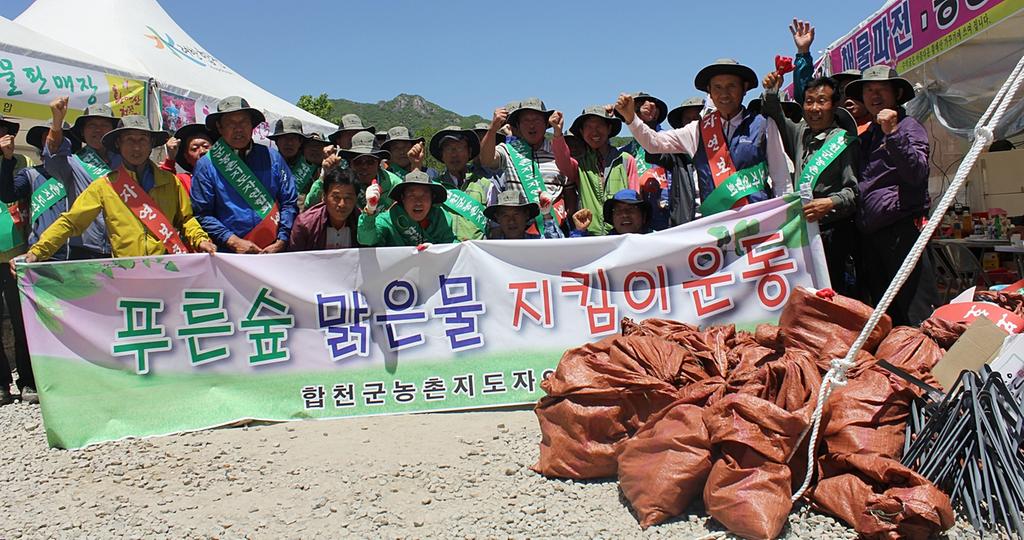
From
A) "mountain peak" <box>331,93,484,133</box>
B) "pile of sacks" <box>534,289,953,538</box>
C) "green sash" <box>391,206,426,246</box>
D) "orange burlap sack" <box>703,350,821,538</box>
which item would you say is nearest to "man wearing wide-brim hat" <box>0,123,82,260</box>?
"green sash" <box>391,206,426,246</box>

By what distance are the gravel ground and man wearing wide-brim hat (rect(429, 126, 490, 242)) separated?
4.89ft

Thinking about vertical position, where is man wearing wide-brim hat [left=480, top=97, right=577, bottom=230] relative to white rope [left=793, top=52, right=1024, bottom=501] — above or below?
above

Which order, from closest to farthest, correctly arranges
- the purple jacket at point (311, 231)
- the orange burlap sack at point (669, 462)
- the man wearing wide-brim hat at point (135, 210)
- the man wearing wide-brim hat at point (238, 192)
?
the orange burlap sack at point (669, 462) < the man wearing wide-brim hat at point (135, 210) < the purple jacket at point (311, 231) < the man wearing wide-brim hat at point (238, 192)

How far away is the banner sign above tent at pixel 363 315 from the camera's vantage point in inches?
166

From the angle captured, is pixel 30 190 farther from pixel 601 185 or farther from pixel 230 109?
pixel 601 185

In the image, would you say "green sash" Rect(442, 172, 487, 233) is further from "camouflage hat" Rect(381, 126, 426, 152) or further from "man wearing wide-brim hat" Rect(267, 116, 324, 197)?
"man wearing wide-brim hat" Rect(267, 116, 324, 197)

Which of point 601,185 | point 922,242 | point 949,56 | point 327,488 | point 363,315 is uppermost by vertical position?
point 949,56

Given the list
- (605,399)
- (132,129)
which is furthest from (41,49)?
(605,399)

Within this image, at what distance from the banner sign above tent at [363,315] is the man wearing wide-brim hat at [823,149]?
19cm

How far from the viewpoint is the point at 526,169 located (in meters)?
5.41

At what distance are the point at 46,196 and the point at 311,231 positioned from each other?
81.9 inches

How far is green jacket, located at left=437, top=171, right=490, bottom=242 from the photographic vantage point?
512 cm

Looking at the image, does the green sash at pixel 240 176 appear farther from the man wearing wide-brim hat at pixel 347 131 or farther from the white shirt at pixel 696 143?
the white shirt at pixel 696 143

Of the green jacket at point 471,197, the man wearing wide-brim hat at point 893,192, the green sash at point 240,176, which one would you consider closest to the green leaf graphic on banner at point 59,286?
the green sash at point 240,176
